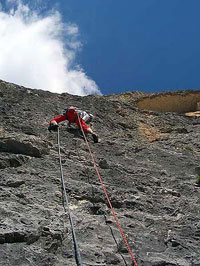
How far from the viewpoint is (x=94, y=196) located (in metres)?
5.36

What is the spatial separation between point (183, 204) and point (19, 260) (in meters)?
2.97

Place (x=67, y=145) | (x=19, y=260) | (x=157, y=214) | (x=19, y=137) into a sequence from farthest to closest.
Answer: (x=67, y=145)
(x=19, y=137)
(x=157, y=214)
(x=19, y=260)

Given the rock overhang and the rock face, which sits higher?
the rock overhang

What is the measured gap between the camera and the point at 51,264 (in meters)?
3.54

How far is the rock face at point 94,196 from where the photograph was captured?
3.90 meters

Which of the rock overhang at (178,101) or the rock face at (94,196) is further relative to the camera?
the rock overhang at (178,101)

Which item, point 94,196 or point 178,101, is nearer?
point 94,196

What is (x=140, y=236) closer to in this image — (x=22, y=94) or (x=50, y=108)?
(x=50, y=108)

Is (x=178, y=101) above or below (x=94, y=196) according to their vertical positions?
above

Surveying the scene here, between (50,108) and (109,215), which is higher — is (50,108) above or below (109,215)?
above

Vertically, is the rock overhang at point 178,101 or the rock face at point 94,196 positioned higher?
the rock overhang at point 178,101

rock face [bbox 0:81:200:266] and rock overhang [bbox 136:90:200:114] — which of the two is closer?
rock face [bbox 0:81:200:266]

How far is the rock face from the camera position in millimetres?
3898

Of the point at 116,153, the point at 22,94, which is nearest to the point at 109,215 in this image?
the point at 116,153
